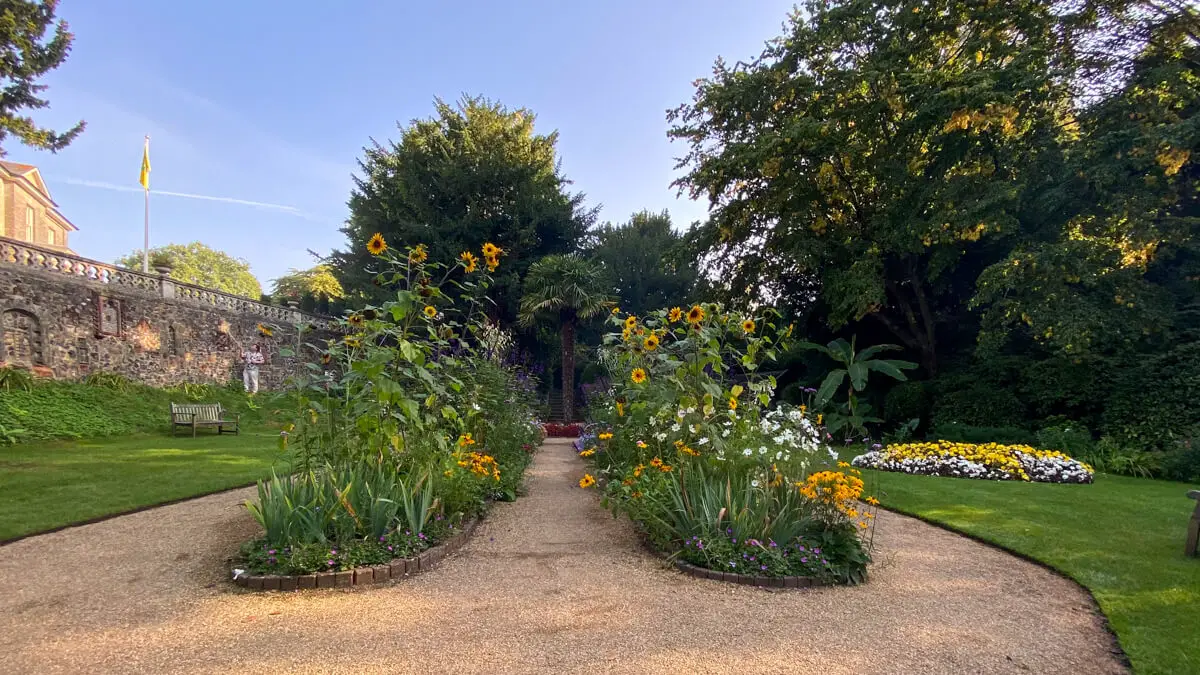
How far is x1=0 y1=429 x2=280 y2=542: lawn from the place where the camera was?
17.0 ft

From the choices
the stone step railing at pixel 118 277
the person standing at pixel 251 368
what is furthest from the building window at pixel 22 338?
the person standing at pixel 251 368

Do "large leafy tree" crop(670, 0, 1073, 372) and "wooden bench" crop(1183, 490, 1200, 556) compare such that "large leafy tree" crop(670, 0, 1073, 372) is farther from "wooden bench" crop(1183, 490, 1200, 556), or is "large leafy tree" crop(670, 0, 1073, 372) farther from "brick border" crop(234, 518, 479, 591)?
"brick border" crop(234, 518, 479, 591)

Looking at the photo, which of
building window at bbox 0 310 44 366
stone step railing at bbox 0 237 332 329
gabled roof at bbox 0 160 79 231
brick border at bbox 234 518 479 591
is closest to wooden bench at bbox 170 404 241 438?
stone step railing at bbox 0 237 332 329

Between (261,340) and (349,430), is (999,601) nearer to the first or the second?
(349,430)

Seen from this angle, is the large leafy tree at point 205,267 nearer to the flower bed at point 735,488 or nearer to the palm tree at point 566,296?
the palm tree at point 566,296

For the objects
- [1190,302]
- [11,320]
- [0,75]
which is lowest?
[1190,302]

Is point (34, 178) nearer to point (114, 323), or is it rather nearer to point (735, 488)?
point (114, 323)

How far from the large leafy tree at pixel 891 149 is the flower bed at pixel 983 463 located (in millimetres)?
3594

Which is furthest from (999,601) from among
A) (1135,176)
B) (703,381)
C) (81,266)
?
(81,266)

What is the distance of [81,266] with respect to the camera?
544 inches

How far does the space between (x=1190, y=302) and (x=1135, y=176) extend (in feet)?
8.08

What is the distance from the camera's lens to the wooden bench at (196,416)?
479 inches

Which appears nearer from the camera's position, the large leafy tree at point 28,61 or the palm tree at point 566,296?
the large leafy tree at point 28,61

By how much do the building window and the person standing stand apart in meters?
5.29
